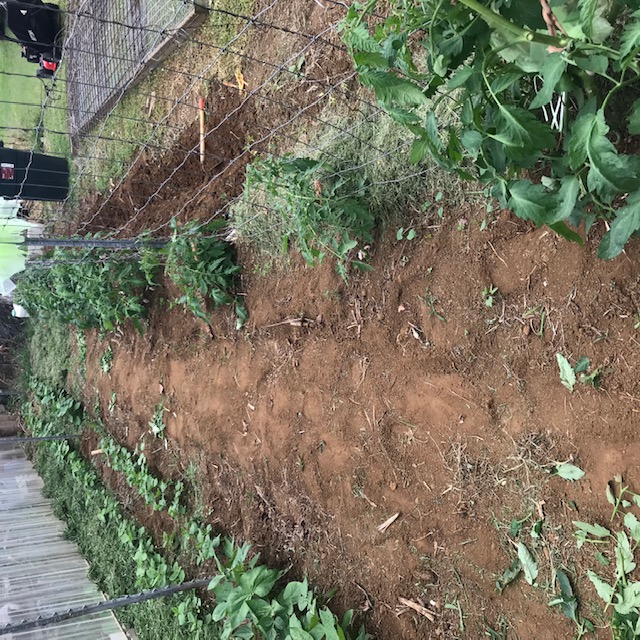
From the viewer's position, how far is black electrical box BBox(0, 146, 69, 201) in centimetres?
575

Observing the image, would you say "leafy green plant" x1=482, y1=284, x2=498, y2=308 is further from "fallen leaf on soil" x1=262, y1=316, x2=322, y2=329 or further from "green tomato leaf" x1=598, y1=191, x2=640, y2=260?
"fallen leaf on soil" x1=262, y1=316, x2=322, y2=329

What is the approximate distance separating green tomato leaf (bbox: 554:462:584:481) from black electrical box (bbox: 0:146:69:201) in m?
5.38

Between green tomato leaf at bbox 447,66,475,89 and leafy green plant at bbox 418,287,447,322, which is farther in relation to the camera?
leafy green plant at bbox 418,287,447,322

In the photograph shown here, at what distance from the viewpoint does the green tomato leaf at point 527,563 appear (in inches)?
85.6

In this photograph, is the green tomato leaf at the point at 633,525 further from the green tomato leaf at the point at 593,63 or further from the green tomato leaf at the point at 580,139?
the green tomato leaf at the point at 593,63

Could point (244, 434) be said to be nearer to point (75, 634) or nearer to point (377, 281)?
point (377, 281)

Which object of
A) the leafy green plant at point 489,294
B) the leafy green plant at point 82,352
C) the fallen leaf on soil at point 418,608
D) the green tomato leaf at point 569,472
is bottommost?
the leafy green plant at point 82,352

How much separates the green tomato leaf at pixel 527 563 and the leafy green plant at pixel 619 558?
8.4 inches

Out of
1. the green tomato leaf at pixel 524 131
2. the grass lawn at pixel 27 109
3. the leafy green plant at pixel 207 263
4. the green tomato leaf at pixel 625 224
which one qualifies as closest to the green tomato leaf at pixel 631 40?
the green tomato leaf at pixel 524 131

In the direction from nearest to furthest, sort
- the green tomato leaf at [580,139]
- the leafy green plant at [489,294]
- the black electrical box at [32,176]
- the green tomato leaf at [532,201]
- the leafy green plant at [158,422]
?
the green tomato leaf at [580,139] < the green tomato leaf at [532,201] < the leafy green plant at [489,294] < the leafy green plant at [158,422] < the black electrical box at [32,176]

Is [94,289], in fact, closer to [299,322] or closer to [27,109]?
[299,322]

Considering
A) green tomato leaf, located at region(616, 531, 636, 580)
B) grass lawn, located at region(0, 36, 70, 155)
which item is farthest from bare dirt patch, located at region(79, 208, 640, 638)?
grass lawn, located at region(0, 36, 70, 155)

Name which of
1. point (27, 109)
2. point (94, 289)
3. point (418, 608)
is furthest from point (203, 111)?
point (27, 109)

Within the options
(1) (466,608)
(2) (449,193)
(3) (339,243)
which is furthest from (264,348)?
(1) (466,608)
